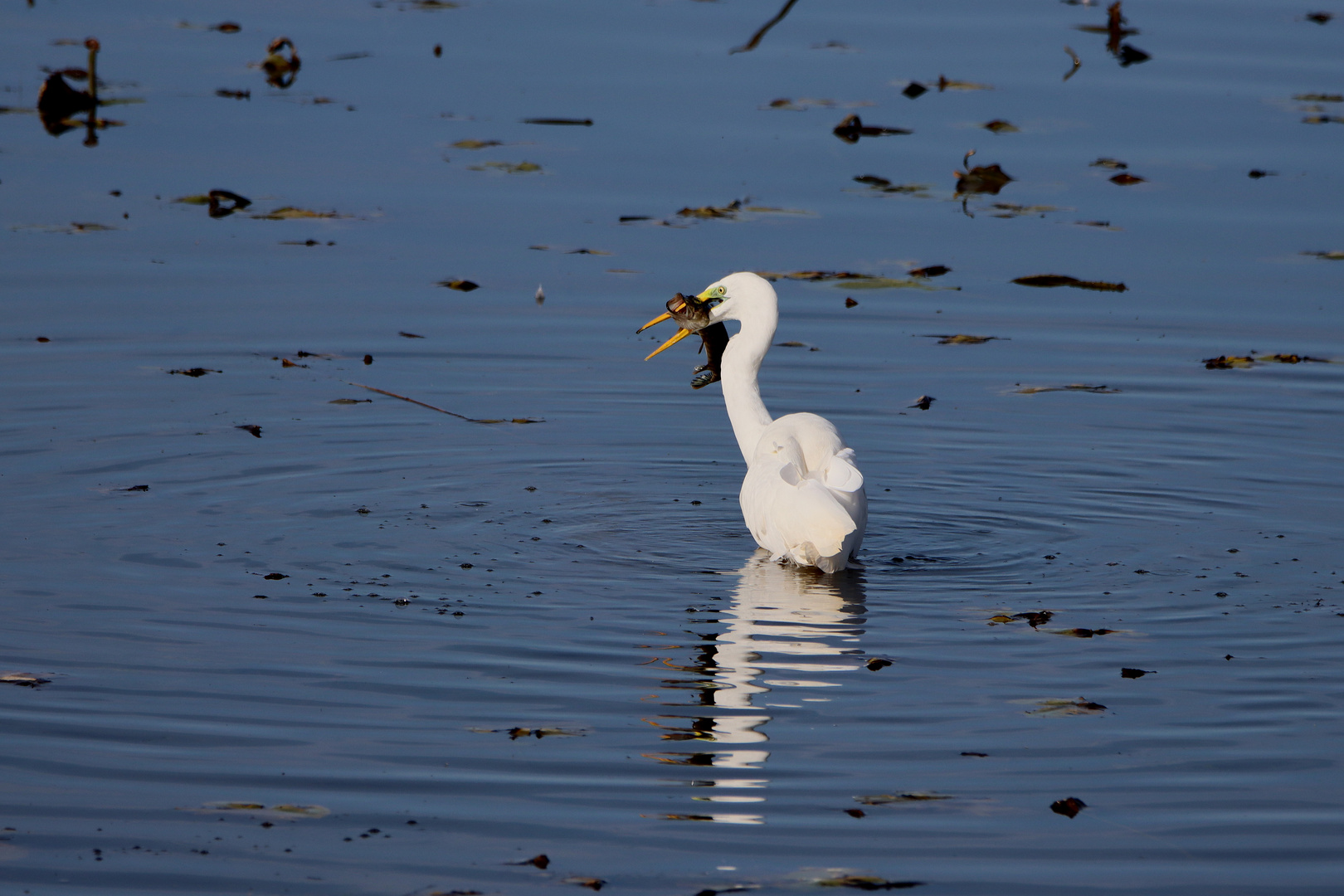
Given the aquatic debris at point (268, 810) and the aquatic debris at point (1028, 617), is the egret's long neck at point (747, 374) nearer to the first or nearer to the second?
the aquatic debris at point (1028, 617)

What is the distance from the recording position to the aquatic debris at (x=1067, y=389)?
1220cm

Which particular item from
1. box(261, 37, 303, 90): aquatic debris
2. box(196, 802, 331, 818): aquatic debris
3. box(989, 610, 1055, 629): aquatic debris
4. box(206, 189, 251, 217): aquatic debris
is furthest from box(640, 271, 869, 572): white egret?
box(261, 37, 303, 90): aquatic debris

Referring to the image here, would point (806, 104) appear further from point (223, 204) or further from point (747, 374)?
point (747, 374)

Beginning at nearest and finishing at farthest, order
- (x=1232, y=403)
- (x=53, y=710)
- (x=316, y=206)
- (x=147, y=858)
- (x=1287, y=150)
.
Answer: (x=147, y=858) → (x=53, y=710) → (x=1232, y=403) → (x=316, y=206) → (x=1287, y=150)

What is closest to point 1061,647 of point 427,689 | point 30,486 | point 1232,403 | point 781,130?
point 427,689

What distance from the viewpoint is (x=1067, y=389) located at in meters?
12.3

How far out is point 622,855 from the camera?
5.57 metres

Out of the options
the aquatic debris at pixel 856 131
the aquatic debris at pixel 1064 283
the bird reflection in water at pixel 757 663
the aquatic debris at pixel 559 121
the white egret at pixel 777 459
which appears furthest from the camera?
the aquatic debris at pixel 856 131

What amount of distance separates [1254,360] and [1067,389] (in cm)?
152

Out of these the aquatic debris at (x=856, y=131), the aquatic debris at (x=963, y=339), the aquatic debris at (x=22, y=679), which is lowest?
the aquatic debris at (x=22, y=679)

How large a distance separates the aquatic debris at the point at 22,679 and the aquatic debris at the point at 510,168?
11114mm

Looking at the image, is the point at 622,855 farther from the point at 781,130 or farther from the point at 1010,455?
the point at 781,130

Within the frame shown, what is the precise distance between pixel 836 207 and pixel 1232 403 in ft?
17.9

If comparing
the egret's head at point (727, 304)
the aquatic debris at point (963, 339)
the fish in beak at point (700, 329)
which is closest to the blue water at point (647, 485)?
the aquatic debris at point (963, 339)
